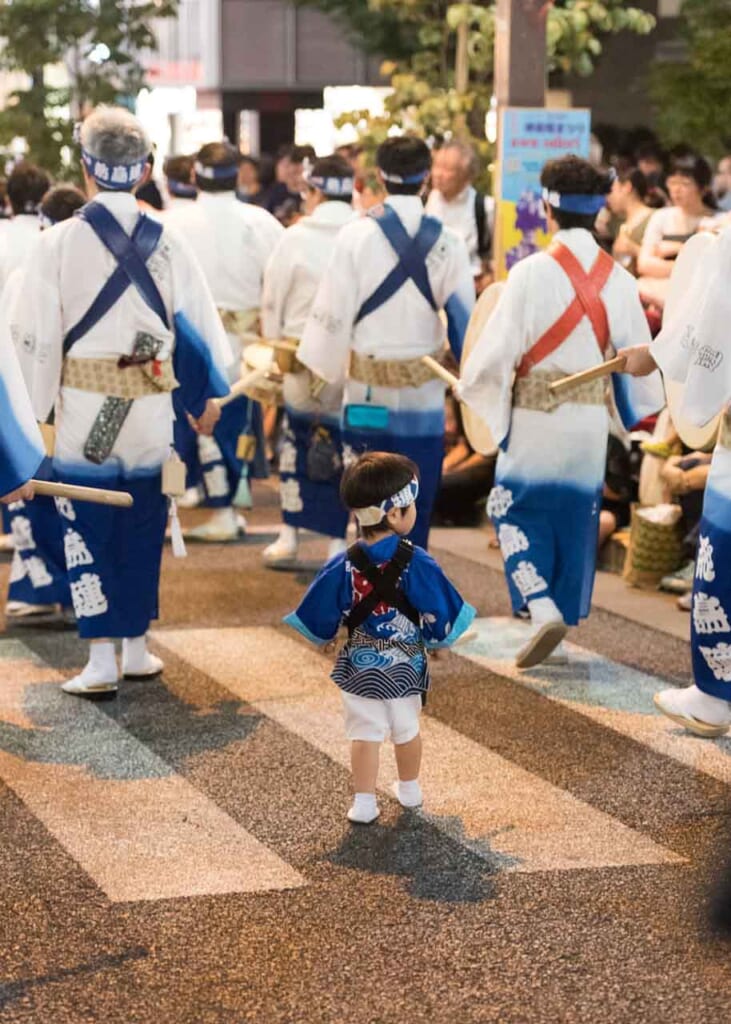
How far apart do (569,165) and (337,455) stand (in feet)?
8.40

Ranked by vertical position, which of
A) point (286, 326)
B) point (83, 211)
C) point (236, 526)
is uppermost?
point (83, 211)

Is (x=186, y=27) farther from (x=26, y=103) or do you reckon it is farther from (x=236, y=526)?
(x=236, y=526)

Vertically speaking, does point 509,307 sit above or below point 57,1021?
above

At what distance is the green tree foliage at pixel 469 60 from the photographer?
13.3 meters

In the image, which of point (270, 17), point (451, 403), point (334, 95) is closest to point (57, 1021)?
point (451, 403)

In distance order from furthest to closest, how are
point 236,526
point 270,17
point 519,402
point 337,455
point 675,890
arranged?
point 270,17
point 236,526
point 337,455
point 519,402
point 675,890

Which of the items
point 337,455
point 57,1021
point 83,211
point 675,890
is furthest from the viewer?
point 337,455

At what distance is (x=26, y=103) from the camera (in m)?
17.1

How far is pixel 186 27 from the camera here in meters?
31.8

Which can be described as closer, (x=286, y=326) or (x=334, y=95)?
(x=286, y=326)

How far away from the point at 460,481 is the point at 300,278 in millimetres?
1764

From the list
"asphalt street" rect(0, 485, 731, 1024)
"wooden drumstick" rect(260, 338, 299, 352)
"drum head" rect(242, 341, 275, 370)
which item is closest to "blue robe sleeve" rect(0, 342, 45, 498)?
"asphalt street" rect(0, 485, 731, 1024)

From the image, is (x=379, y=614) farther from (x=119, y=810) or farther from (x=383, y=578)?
(x=119, y=810)

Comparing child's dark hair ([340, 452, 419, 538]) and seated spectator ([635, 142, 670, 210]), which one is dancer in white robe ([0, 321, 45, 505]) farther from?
seated spectator ([635, 142, 670, 210])
